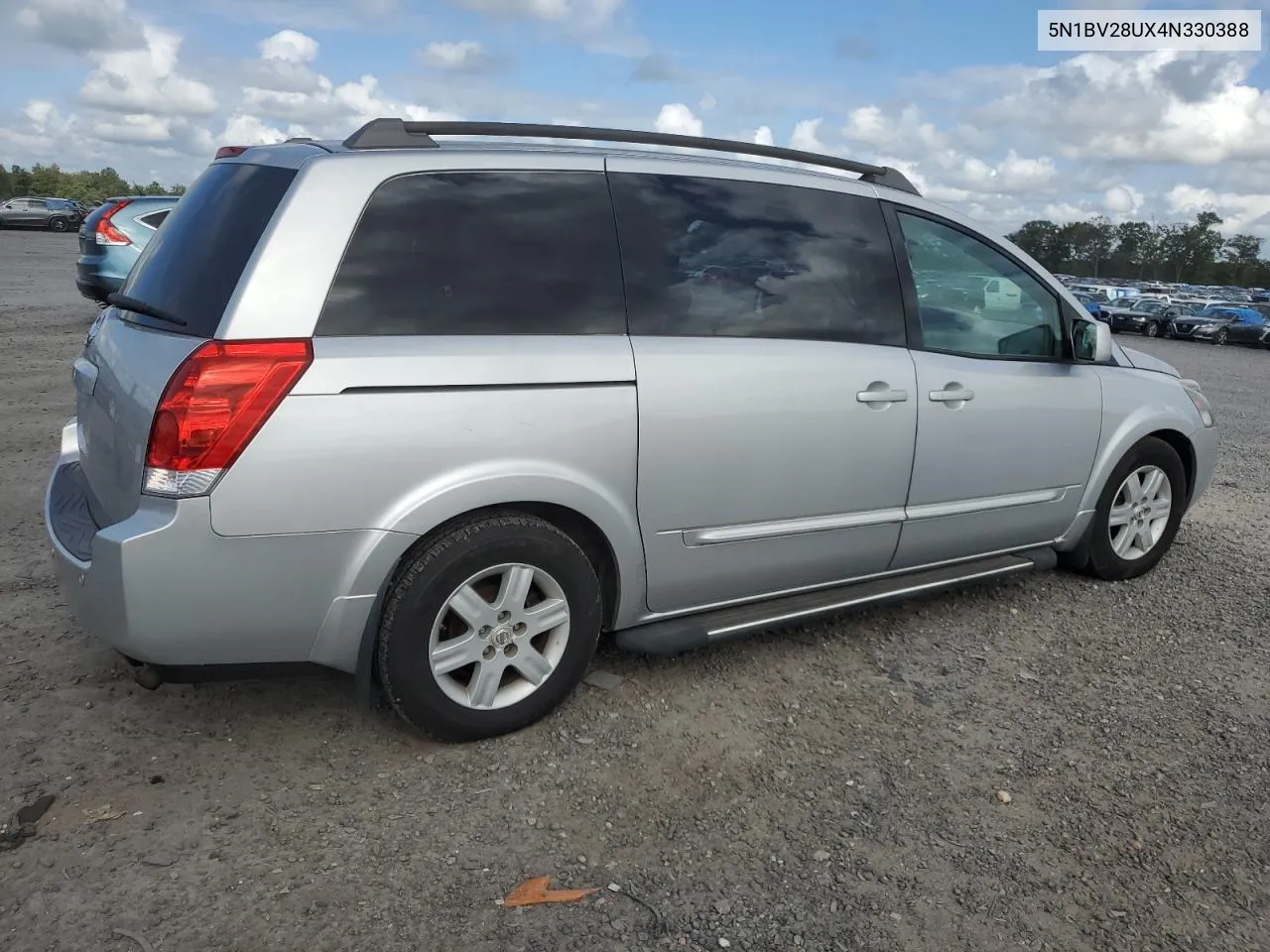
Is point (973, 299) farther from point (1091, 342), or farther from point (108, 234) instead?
point (108, 234)

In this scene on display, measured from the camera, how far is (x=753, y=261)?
3650 mm

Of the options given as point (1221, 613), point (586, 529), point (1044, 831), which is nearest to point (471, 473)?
point (586, 529)

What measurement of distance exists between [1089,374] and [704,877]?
309 centimetres

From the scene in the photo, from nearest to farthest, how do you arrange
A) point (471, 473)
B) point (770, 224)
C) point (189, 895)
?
point (189, 895) < point (471, 473) < point (770, 224)

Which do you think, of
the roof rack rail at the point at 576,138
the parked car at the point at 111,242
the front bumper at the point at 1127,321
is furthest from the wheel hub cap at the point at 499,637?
the front bumper at the point at 1127,321

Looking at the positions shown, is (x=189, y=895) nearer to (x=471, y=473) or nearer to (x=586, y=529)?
(x=471, y=473)

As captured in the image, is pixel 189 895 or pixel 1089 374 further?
pixel 1089 374

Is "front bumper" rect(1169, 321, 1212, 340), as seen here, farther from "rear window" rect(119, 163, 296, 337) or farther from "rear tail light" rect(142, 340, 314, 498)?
"rear tail light" rect(142, 340, 314, 498)

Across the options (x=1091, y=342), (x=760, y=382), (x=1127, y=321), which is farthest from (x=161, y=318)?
(x=1127, y=321)

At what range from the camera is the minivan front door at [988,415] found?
4.05 metres

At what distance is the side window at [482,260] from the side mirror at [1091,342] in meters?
2.30

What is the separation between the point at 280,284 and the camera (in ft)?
9.30

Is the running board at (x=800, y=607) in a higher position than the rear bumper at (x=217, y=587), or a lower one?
lower

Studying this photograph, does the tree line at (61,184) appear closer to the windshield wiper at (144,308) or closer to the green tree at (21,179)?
the green tree at (21,179)
